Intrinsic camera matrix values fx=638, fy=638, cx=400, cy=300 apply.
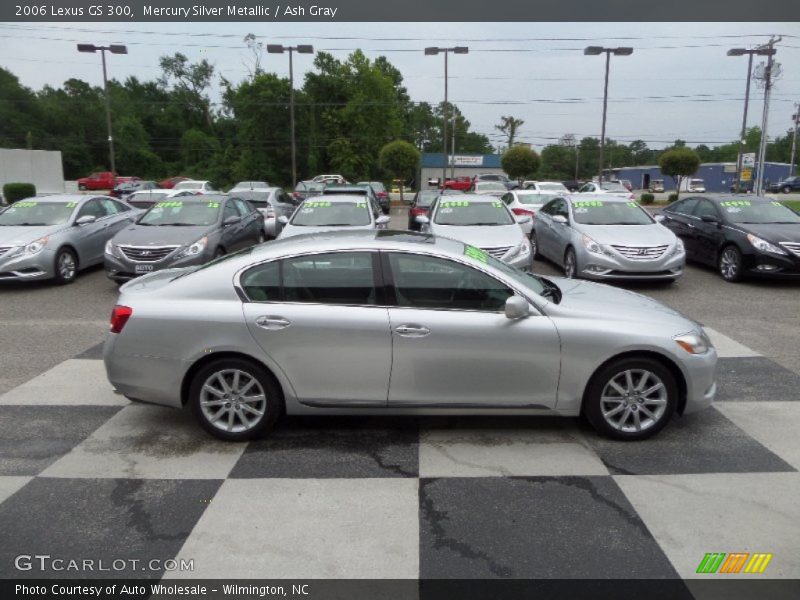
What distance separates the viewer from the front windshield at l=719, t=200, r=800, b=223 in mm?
11250

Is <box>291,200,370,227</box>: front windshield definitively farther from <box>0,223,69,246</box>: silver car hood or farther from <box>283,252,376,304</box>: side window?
<box>283,252,376,304</box>: side window

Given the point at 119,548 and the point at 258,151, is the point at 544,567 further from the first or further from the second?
the point at 258,151

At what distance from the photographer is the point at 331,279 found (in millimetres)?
4574

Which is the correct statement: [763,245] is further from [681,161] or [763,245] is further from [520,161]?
[520,161]

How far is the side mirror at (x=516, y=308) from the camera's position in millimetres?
4348

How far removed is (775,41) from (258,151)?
41.3 metres

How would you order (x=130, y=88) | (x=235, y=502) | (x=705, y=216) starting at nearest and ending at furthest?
(x=235, y=502) → (x=705, y=216) → (x=130, y=88)

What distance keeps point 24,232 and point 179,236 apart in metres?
2.84

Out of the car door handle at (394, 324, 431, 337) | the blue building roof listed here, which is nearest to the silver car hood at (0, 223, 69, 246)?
the car door handle at (394, 324, 431, 337)

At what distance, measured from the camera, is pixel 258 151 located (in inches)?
2322

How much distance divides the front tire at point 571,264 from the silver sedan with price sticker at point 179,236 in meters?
5.87

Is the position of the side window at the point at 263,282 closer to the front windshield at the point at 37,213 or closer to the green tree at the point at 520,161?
the front windshield at the point at 37,213

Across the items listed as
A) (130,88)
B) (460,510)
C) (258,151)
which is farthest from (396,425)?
(130,88)

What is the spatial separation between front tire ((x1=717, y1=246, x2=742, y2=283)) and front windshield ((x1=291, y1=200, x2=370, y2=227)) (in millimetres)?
6255
